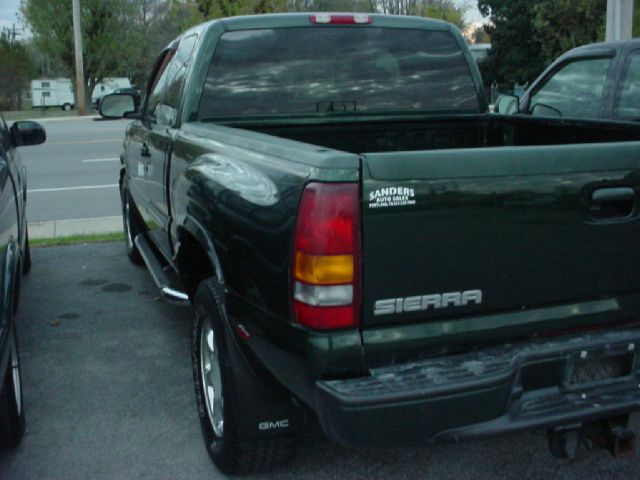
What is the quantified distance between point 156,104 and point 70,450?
2428mm

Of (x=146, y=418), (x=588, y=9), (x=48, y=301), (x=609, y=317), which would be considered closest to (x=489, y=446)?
(x=609, y=317)

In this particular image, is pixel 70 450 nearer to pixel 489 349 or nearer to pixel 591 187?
pixel 489 349

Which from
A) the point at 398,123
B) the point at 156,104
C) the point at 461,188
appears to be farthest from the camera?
the point at 156,104

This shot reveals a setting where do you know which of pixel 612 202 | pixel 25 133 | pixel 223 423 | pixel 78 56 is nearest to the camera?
pixel 612 202

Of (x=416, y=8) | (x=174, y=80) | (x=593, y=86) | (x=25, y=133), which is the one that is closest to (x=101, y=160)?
(x=25, y=133)

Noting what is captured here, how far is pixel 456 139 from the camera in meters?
4.84

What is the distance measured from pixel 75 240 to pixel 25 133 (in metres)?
3.02

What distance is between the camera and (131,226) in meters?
6.99

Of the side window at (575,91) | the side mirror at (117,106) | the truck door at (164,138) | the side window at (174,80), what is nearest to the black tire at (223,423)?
the truck door at (164,138)

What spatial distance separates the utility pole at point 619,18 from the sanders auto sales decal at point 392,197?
12.8 m

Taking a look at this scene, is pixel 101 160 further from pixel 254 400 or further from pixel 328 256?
pixel 328 256

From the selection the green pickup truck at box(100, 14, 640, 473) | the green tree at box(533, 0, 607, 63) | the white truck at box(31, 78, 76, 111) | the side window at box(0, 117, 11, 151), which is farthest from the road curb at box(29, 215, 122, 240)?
the white truck at box(31, 78, 76, 111)

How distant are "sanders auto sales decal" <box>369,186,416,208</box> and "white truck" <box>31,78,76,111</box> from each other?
49.2 m

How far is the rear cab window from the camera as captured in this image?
4.38 m
